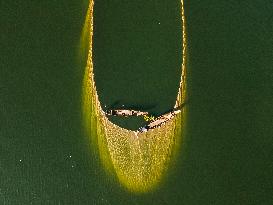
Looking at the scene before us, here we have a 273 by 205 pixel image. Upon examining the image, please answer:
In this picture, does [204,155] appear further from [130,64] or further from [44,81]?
[44,81]

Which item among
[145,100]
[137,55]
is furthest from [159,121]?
[137,55]

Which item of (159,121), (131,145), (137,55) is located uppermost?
(137,55)

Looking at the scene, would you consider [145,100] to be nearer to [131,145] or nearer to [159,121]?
[159,121]

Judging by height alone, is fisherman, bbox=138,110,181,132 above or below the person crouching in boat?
below

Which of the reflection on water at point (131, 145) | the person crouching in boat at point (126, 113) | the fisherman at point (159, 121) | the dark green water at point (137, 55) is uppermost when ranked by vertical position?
the dark green water at point (137, 55)

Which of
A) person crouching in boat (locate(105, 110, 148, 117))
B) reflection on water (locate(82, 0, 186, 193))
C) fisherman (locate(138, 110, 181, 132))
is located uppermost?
person crouching in boat (locate(105, 110, 148, 117))
